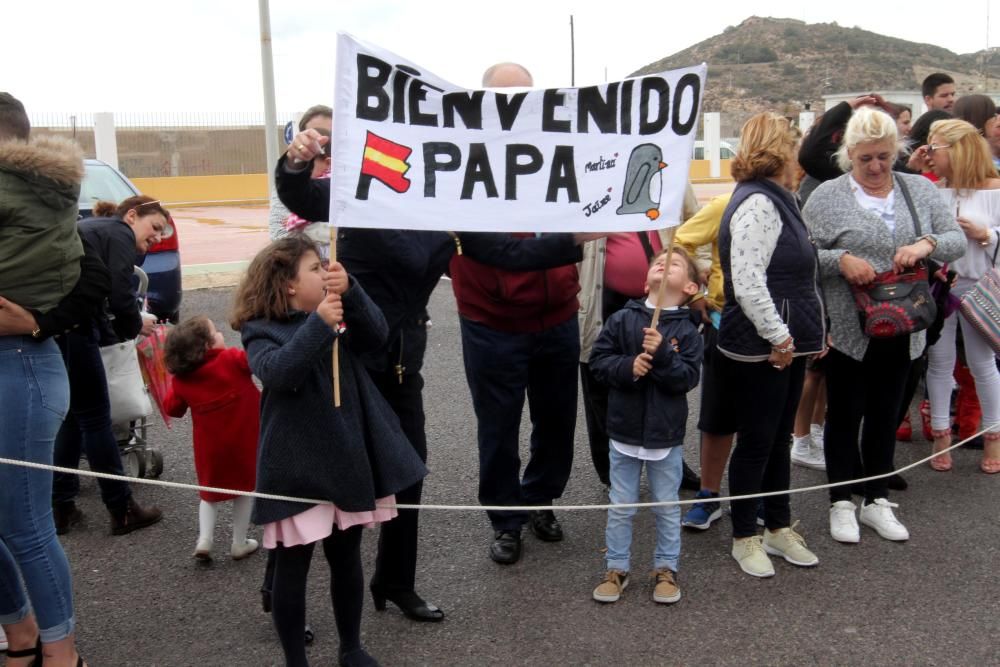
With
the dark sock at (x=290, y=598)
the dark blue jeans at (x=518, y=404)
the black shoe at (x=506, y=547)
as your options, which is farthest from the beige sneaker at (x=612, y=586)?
the dark sock at (x=290, y=598)

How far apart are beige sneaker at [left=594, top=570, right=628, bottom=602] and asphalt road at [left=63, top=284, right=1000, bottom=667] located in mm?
47

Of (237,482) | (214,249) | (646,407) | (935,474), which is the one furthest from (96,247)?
(214,249)

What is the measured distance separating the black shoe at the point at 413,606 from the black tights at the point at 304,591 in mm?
415

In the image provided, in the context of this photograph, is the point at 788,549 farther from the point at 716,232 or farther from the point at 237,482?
the point at 237,482

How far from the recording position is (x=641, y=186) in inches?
134

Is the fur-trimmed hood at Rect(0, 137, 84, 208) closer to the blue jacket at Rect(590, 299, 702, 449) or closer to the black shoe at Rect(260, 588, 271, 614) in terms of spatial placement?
the black shoe at Rect(260, 588, 271, 614)

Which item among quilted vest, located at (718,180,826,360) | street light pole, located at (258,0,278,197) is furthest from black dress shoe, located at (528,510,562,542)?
street light pole, located at (258,0,278,197)

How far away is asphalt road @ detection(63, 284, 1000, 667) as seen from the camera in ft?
11.0

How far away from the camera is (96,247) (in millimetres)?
4297

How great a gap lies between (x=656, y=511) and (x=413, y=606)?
1036 millimetres

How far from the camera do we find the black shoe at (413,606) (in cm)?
357

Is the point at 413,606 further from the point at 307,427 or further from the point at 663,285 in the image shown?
the point at 663,285

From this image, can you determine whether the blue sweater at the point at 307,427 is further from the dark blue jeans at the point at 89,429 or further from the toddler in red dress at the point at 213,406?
the dark blue jeans at the point at 89,429

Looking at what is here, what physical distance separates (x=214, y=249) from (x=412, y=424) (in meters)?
13.3
